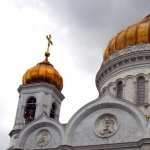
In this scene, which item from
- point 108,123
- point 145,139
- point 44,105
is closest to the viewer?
point 145,139

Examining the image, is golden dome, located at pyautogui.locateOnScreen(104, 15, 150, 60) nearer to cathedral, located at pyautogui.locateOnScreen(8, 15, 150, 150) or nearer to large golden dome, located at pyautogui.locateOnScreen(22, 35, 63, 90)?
cathedral, located at pyautogui.locateOnScreen(8, 15, 150, 150)

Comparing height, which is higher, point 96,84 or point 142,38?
point 142,38

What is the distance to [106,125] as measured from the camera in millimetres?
24234

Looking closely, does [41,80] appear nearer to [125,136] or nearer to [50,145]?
[50,145]

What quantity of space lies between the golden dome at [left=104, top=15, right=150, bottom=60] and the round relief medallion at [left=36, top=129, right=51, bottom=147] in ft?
26.1

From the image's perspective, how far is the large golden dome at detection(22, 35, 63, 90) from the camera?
1200 inches

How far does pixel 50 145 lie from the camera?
81.4ft

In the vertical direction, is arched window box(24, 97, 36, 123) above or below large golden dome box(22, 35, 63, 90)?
below

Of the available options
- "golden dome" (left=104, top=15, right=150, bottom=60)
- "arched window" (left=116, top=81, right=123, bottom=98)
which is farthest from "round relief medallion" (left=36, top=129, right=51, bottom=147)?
"golden dome" (left=104, top=15, right=150, bottom=60)

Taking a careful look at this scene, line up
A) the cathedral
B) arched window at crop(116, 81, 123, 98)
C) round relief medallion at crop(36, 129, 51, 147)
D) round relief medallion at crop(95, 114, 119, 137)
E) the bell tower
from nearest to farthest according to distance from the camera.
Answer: the cathedral → round relief medallion at crop(95, 114, 119, 137) → round relief medallion at crop(36, 129, 51, 147) → arched window at crop(116, 81, 123, 98) → the bell tower

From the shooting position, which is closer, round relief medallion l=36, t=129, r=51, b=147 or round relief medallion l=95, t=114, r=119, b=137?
round relief medallion l=95, t=114, r=119, b=137

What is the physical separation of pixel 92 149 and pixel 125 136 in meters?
1.78

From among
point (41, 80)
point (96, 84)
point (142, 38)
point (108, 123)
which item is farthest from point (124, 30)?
point (108, 123)

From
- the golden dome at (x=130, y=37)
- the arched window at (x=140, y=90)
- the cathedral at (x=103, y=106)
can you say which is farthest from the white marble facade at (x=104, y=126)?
the golden dome at (x=130, y=37)
